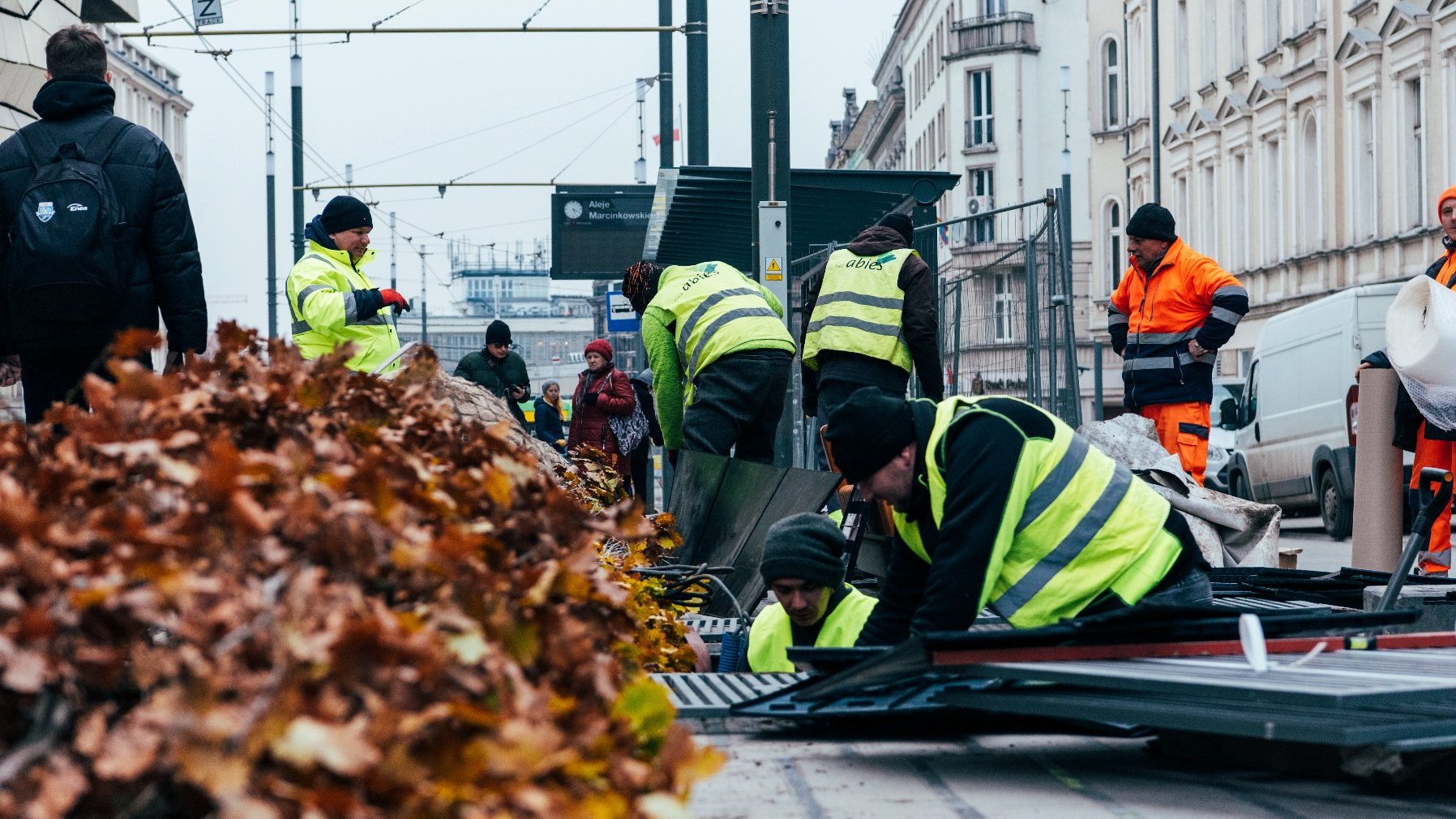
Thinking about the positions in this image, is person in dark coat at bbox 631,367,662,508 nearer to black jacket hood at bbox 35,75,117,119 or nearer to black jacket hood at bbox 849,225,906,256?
black jacket hood at bbox 849,225,906,256

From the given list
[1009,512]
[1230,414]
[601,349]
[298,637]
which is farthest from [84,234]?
[1230,414]

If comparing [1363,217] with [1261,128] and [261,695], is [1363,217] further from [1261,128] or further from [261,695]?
[261,695]

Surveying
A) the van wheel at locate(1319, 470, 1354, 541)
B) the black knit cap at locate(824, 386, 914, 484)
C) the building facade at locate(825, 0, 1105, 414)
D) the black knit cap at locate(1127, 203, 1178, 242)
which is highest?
the building facade at locate(825, 0, 1105, 414)

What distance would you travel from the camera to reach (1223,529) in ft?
27.6

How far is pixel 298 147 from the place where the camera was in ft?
89.7

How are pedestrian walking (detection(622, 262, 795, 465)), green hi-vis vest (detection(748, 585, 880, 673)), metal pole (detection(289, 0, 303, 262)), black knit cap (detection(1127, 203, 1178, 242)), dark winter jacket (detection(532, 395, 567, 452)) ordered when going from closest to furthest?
green hi-vis vest (detection(748, 585, 880, 673)) → pedestrian walking (detection(622, 262, 795, 465)) → black knit cap (detection(1127, 203, 1178, 242)) → dark winter jacket (detection(532, 395, 567, 452)) → metal pole (detection(289, 0, 303, 262))

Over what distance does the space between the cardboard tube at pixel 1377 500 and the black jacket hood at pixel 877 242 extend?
234 cm

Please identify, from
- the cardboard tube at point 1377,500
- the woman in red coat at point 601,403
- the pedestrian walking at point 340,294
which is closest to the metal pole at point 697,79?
the woman in red coat at point 601,403

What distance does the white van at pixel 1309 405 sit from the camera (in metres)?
17.7

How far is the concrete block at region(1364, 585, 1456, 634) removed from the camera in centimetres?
551

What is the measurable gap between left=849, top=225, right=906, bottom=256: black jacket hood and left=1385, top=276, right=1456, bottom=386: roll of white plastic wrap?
2.33m

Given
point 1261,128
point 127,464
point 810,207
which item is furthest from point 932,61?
point 127,464

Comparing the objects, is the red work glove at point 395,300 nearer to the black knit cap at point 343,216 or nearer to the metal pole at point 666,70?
the black knit cap at point 343,216

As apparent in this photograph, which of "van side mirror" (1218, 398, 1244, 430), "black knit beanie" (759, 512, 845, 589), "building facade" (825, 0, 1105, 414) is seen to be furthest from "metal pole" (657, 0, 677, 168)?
"building facade" (825, 0, 1105, 414)
